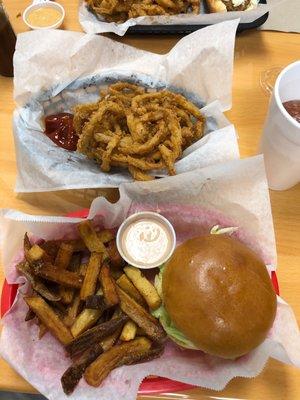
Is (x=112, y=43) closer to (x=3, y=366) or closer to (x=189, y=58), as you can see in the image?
(x=189, y=58)

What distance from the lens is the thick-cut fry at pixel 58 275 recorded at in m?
0.95

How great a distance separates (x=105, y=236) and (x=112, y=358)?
0.93 ft

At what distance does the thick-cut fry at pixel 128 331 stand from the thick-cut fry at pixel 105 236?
0.68 ft

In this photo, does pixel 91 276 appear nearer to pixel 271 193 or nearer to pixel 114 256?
pixel 114 256

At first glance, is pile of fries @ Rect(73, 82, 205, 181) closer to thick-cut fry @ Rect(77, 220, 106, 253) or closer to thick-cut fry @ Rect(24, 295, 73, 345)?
thick-cut fry @ Rect(77, 220, 106, 253)

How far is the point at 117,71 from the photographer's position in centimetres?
134

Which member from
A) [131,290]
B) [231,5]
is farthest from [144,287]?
[231,5]

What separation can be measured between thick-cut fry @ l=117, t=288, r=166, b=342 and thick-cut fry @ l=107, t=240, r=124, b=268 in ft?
0.25

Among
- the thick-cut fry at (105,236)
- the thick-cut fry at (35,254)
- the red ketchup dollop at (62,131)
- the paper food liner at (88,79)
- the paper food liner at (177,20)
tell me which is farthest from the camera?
the paper food liner at (177,20)

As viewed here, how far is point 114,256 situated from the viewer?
39.9 inches

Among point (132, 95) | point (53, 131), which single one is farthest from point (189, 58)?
point (53, 131)

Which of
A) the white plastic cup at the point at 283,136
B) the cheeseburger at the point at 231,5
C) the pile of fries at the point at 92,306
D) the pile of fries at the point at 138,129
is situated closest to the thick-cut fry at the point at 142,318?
the pile of fries at the point at 92,306

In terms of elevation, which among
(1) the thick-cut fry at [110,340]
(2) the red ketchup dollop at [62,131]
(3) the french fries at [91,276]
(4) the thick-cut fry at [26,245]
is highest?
(2) the red ketchup dollop at [62,131]

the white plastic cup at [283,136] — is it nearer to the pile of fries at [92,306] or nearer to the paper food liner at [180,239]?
the paper food liner at [180,239]
